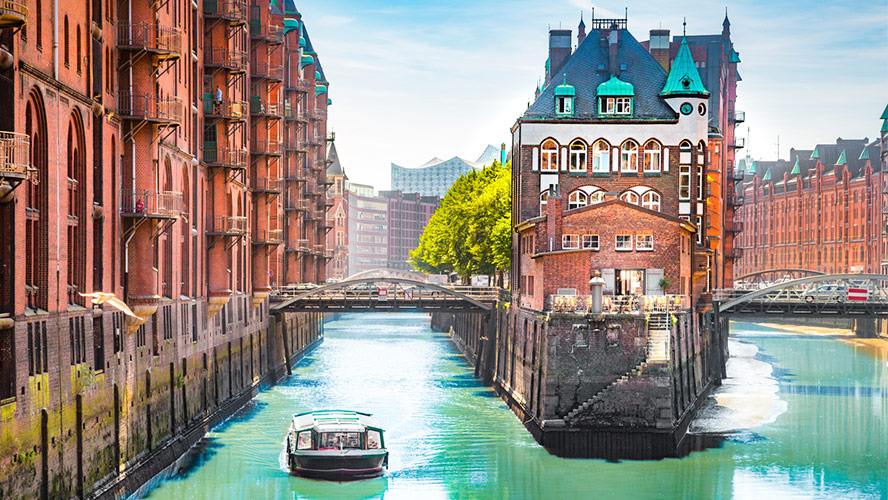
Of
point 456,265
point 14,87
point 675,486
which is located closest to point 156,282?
point 14,87

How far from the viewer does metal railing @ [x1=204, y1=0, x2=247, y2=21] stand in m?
69.8

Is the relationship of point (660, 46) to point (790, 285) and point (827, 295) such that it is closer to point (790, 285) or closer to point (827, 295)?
point (790, 285)

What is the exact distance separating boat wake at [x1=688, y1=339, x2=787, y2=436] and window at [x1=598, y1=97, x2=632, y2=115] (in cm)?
1775

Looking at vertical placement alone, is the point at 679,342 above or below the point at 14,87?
below

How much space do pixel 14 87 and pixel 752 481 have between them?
32.6m

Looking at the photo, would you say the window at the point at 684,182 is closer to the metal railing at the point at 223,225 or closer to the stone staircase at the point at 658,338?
the stone staircase at the point at 658,338

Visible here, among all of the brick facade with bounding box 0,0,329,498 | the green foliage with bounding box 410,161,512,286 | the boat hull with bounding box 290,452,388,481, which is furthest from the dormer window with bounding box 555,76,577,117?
the boat hull with bounding box 290,452,388,481

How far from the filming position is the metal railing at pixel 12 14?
1280 inches

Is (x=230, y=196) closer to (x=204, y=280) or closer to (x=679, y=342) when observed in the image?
(x=204, y=280)

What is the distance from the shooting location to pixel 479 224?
10375 centimetres

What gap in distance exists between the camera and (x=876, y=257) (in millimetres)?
164750

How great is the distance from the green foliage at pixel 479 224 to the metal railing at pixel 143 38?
158 feet

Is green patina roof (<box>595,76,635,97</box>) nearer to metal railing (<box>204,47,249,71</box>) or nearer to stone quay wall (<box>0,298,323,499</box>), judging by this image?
metal railing (<box>204,47,249,71</box>)

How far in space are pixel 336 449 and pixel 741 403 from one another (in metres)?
31.9
